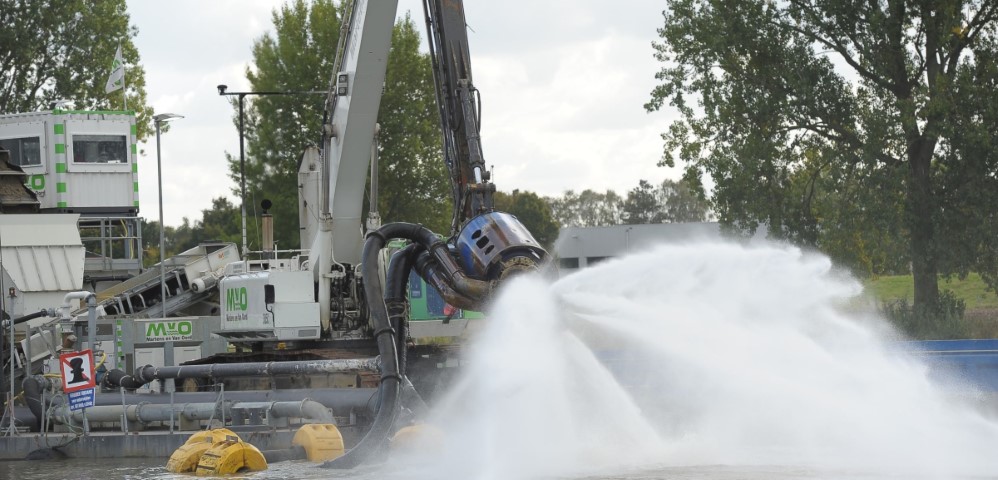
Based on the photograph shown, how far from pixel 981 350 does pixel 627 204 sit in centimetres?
11072

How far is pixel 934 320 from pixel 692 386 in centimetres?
2256

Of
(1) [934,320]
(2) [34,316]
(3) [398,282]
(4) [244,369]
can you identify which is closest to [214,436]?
(3) [398,282]

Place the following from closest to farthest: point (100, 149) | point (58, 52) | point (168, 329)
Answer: point (168, 329) → point (100, 149) → point (58, 52)

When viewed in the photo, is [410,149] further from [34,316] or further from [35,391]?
[35,391]

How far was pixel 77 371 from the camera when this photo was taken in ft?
83.4

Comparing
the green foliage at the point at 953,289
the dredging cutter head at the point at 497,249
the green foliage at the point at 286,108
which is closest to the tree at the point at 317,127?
the green foliage at the point at 286,108

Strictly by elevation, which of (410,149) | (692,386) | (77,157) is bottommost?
(692,386)

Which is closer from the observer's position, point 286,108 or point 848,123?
point 848,123

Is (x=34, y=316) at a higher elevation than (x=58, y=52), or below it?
below

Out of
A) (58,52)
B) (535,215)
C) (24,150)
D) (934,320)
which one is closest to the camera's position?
(934,320)

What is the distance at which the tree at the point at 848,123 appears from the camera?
40.8 metres

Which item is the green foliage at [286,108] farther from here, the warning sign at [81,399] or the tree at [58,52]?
the warning sign at [81,399]

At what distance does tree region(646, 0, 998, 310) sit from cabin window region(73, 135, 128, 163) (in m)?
17.4

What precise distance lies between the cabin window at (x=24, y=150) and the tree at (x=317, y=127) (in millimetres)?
25330
